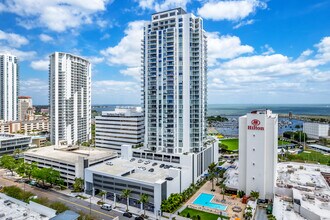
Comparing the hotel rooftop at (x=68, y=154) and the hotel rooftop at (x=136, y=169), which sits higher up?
the hotel rooftop at (x=68, y=154)

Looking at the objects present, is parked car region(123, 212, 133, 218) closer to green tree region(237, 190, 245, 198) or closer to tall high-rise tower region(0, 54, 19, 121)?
green tree region(237, 190, 245, 198)

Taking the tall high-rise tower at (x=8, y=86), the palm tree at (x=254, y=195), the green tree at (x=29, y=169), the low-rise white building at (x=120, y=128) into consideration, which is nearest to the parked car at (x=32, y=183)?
the green tree at (x=29, y=169)

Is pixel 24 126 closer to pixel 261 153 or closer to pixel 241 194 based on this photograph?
pixel 241 194

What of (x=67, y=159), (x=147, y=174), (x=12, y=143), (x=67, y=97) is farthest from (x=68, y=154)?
(x=67, y=97)

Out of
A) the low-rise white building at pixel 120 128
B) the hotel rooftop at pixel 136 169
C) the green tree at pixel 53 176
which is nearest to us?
the hotel rooftop at pixel 136 169

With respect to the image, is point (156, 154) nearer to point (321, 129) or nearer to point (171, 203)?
point (171, 203)

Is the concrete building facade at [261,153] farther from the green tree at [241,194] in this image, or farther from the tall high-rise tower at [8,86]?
the tall high-rise tower at [8,86]
